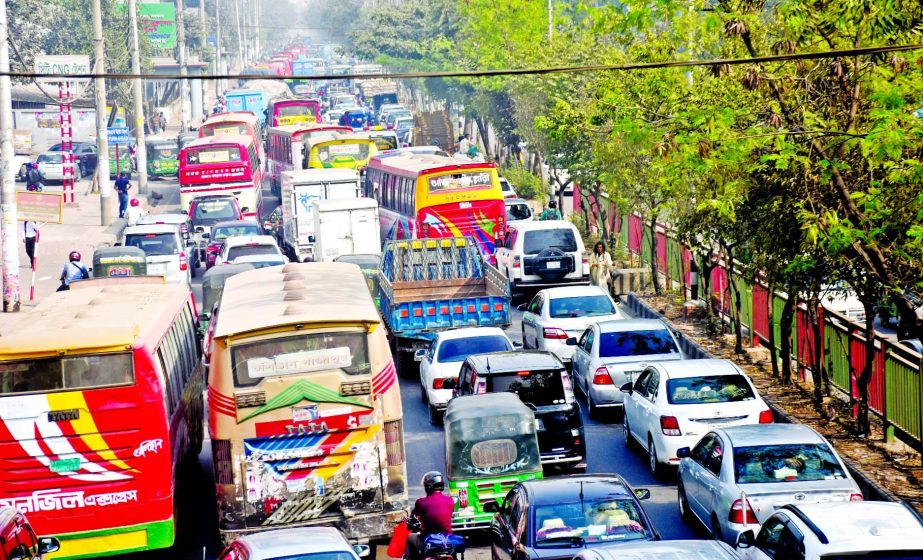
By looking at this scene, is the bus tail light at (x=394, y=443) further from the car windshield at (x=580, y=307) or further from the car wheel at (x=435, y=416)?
the car windshield at (x=580, y=307)

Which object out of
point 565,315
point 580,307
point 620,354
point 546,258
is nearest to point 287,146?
point 546,258

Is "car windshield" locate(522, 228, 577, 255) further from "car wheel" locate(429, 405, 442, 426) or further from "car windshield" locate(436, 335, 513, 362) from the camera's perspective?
"car wheel" locate(429, 405, 442, 426)

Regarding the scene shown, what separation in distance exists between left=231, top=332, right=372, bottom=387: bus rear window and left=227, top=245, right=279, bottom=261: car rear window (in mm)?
20284

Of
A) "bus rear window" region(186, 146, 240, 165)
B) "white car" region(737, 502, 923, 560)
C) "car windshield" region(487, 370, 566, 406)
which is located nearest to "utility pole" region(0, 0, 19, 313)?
"bus rear window" region(186, 146, 240, 165)

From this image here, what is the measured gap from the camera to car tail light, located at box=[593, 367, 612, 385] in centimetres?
2164

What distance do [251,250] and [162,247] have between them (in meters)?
2.26

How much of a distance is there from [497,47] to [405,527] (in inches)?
1937

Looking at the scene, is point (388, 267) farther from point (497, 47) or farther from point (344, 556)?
point (497, 47)

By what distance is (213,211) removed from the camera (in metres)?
45.1

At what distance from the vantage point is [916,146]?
15266 millimetres

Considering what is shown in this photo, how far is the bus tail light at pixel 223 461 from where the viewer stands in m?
15.2

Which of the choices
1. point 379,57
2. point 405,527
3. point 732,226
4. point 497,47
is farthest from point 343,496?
point 379,57

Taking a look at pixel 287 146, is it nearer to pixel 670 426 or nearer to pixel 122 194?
pixel 122 194

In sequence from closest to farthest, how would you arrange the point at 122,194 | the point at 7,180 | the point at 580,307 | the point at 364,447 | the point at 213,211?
1. the point at 364,447
2. the point at 580,307
3. the point at 7,180
4. the point at 213,211
5. the point at 122,194
